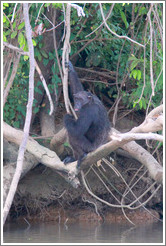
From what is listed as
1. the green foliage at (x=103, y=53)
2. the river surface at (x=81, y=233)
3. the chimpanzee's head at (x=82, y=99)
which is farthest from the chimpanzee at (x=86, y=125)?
the river surface at (x=81, y=233)

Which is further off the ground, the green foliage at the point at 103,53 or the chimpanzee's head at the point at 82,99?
the green foliage at the point at 103,53

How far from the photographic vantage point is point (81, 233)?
8.39 meters

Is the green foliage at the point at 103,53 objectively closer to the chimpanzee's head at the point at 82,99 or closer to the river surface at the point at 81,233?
the chimpanzee's head at the point at 82,99

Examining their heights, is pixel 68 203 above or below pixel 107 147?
below

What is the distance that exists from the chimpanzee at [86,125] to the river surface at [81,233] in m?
1.42

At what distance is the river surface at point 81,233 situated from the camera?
7.70 m

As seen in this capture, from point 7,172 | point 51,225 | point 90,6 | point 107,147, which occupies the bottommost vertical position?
point 51,225

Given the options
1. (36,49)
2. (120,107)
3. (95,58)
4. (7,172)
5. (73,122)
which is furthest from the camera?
(120,107)

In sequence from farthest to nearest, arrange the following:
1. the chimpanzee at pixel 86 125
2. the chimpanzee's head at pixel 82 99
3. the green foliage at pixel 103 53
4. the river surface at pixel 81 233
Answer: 1. the green foliage at pixel 103 53
2. the river surface at pixel 81 233
3. the chimpanzee's head at pixel 82 99
4. the chimpanzee at pixel 86 125

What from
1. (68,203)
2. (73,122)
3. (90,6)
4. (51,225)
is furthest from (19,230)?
(90,6)

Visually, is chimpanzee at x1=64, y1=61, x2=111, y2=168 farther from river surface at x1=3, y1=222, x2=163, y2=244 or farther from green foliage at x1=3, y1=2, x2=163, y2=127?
river surface at x1=3, y1=222, x2=163, y2=244

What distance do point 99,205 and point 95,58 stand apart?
307 centimetres

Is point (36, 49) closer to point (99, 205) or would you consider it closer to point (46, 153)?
point (46, 153)

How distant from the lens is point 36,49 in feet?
27.7
